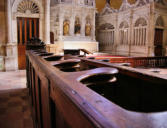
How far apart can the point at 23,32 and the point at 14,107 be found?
5987mm

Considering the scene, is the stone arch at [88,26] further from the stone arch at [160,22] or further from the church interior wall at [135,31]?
the stone arch at [160,22]

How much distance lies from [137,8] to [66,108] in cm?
1341

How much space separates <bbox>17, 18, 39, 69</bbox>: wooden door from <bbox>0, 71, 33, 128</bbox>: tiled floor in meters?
3.43

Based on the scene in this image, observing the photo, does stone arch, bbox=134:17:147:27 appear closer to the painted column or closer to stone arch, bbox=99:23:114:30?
stone arch, bbox=99:23:114:30

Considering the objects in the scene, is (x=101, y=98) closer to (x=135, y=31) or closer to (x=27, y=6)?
(x=27, y=6)

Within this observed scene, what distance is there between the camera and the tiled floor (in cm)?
295

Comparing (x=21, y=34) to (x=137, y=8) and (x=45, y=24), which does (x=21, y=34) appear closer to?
(x=45, y=24)

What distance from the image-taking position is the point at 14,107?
368 centimetres

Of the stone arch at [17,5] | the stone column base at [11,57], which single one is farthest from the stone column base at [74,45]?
the stone column base at [11,57]

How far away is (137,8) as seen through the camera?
41.4 feet

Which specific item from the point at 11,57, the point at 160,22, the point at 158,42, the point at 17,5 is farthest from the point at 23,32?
the point at 160,22

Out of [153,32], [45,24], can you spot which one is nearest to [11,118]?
[45,24]

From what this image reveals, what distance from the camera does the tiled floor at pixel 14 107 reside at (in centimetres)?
295

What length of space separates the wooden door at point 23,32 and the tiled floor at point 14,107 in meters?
3.43
